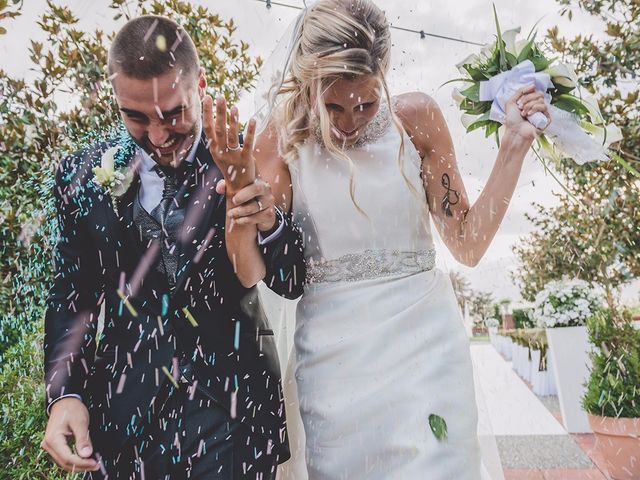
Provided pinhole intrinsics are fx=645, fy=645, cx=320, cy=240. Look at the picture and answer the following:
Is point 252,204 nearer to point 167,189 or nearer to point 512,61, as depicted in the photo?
point 167,189

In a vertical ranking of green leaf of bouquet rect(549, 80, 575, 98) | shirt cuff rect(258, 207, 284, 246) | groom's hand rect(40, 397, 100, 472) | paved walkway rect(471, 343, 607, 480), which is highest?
green leaf of bouquet rect(549, 80, 575, 98)

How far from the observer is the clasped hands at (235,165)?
1.64 meters

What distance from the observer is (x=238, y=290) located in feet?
6.28

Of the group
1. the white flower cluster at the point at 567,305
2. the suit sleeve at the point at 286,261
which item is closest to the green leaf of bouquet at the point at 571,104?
the suit sleeve at the point at 286,261

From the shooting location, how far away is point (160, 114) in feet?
6.22

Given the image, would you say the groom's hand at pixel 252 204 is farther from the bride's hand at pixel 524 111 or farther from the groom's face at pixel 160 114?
the bride's hand at pixel 524 111

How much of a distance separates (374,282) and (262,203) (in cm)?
54

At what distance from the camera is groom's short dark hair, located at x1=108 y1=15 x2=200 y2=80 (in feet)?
6.39

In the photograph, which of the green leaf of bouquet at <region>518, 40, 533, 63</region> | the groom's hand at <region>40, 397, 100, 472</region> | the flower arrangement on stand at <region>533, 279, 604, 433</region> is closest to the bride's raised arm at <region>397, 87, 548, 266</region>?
the green leaf of bouquet at <region>518, 40, 533, 63</region>

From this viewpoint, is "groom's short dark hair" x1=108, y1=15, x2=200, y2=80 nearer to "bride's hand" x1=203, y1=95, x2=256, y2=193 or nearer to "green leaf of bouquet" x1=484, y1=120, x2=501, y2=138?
"bride's hand" x1=203, y1=95, x2=256, y2=193

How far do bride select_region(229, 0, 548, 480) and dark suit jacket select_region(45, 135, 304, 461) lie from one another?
192mm

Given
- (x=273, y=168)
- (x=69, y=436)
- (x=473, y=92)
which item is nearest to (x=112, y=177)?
(x=273, y=168)

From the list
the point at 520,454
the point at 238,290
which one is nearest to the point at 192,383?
the point at 238,290

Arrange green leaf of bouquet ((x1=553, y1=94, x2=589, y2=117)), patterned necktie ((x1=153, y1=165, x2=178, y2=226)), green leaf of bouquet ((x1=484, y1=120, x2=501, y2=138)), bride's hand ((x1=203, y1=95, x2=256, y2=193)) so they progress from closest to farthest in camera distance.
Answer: bride's hand ((x1=203, y1=95, x2=256, y2=193)), patterned necktie ((x1=153, y1=165, x2=178, y2=226)), green leaf of bouquet ((x1=553, y1=94, x2=589, y2=117)), green leaf of bouquet ((x1=484, y1=120, x2=501, y2=138))
